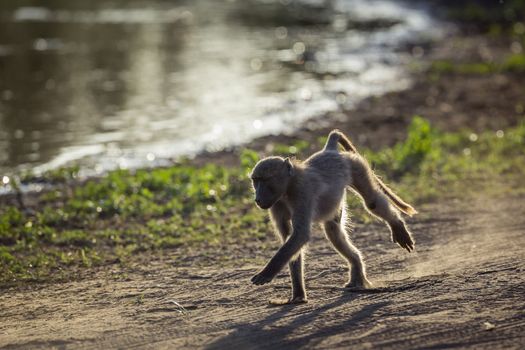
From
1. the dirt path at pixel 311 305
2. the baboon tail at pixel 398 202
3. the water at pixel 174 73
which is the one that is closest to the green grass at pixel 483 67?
the water at pixel 174 73

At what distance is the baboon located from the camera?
240 inches

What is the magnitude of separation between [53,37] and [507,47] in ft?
40.2

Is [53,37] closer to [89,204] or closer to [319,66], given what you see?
[319,66]

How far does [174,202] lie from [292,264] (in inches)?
136

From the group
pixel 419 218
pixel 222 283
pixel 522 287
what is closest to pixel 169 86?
pixel 419 218

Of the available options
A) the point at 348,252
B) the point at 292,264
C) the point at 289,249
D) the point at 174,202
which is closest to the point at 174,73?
the point at 174,202

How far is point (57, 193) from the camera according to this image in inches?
409

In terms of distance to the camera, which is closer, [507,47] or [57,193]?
[57,193]

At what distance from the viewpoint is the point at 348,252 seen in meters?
6.79

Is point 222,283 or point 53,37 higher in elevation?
point 53,37

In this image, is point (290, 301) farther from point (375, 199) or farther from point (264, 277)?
point (375, 199)

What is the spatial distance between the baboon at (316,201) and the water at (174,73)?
5721 millimetres

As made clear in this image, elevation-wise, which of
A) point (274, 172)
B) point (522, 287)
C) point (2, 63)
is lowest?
point (522, 287)

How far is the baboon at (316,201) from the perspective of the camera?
6086mm
